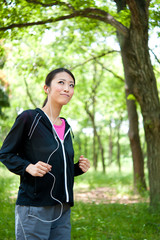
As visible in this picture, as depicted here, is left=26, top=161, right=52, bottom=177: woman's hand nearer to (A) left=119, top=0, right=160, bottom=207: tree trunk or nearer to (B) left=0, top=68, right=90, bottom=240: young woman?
(B) left=0, top=68, right=90, bottom=240: young woman

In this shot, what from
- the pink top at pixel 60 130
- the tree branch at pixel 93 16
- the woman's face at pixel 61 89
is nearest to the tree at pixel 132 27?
the tree branch at pixel 93 16

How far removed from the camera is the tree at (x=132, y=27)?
4953mm

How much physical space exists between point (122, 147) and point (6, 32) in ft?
122

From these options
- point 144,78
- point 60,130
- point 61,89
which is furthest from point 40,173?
point 144,78

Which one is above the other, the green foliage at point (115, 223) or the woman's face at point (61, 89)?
the woman's face at point (61, 89)

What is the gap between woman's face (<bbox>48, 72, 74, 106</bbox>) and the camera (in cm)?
214

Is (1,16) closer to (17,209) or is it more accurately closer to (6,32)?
(6,32)

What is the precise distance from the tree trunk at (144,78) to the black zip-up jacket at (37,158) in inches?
140

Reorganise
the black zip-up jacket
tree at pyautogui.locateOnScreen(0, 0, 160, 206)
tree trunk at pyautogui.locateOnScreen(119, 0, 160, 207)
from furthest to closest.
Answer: tree trunk at pyautogui.locateOnScreen(119, 0, 160, 207), tree at pyautogui.locateOnScreen(0, 0, 160, 206), the black zip-up jacket

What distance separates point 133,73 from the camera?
5824mm

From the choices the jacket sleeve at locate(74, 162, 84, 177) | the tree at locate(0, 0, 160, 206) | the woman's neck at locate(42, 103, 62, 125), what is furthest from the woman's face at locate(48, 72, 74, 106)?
the tree at locate(0, 0, 160, 206)

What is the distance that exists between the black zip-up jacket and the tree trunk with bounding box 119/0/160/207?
357 centimetres

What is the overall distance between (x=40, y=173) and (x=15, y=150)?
0.28m

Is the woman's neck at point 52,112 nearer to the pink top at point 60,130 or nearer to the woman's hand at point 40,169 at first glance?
the pink top at point 60,130
